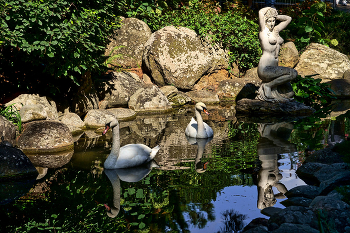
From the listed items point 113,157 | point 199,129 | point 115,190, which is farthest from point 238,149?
point 115,190

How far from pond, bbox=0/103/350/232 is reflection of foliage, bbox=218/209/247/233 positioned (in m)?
0.01

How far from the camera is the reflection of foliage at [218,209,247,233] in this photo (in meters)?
4.28

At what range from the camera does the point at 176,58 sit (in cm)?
1586

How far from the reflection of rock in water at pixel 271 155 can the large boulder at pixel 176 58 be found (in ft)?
20.6

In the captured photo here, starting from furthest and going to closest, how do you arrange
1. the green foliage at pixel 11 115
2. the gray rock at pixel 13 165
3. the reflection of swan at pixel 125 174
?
the green foliage at pixel 11 115
the gray rock at pixel 13 165
the reflection of swan at pixel 125 174

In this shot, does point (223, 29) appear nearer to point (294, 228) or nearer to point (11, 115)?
point (11, 115)

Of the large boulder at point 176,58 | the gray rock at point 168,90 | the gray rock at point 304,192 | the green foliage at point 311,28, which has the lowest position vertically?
the gray rock at point 304,192

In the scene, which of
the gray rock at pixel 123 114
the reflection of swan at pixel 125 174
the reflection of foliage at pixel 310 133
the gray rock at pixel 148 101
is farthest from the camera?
the gray rock at pixel 148 101

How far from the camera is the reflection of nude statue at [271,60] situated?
38.6 ft

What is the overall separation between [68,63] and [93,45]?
75 cm

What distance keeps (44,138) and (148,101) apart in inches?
216

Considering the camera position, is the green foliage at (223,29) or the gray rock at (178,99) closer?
the gray rock at (178,99)

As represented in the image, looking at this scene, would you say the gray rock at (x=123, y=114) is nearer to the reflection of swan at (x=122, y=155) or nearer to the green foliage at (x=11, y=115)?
the green foliage at (x=11, y=115)

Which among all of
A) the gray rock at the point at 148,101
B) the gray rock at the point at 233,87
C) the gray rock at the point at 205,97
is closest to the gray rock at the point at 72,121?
the gray rock at the point at 148,101
